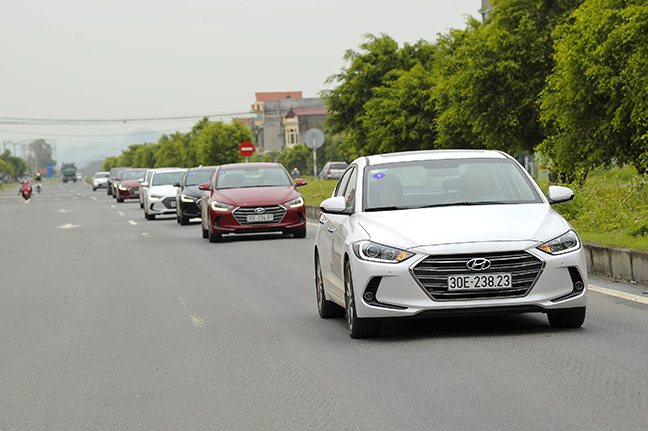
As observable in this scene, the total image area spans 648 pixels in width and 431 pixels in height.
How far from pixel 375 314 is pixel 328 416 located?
2.34 metres

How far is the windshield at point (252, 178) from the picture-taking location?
22.9m

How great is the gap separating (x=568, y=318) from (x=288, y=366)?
2294 millimetres

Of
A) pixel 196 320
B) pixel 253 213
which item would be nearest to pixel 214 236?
pixel 253 213

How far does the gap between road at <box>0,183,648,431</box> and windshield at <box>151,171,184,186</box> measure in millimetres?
23029

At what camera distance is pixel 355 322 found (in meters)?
8.51

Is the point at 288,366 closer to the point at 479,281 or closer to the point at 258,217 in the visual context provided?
the point at 479,281

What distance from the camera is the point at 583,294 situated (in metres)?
8.30

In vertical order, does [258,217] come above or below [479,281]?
below

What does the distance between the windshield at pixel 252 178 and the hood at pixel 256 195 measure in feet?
1.03

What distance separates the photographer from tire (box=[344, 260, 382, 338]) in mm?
8477

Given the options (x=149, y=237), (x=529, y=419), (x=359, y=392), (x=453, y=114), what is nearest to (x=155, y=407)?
(x=359, y=392)

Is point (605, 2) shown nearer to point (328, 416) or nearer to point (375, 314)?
point (375, 314)

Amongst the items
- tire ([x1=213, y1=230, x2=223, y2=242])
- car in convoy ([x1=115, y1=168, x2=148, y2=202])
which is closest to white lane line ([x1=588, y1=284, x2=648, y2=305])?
tire ([x1=213, y1=230, x2=223, y2=242])

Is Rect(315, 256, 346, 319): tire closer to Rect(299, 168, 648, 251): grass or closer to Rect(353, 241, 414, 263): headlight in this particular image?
Rect(353, 241, 414, 263): headlight
